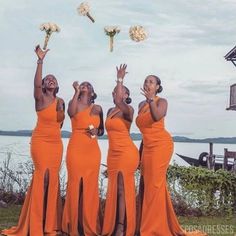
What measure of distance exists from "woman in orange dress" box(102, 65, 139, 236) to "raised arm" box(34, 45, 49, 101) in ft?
3.27

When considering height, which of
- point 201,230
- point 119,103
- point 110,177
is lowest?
point 201,230

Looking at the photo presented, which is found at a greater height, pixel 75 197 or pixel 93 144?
pixel 93 144

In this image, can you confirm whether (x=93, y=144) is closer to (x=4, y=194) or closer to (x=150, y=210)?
(x=150, y=210)

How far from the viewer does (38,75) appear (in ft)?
29.1

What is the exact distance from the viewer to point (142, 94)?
888 cm

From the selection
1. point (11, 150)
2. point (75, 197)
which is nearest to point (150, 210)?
point (75, 197)

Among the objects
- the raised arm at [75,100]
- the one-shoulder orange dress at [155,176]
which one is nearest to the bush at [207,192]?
the one-shoulder orange dress at [155,176]

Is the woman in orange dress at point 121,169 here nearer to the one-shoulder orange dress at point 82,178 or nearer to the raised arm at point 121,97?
the raised arm at point 121,97

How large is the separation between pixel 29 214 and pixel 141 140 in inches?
73.6

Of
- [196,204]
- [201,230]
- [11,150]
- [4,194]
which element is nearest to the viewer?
[201,230]

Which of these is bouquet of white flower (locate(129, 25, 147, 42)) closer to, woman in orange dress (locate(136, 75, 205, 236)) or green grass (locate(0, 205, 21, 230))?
woman in orange dress (locate(136, 75, 205, 236))

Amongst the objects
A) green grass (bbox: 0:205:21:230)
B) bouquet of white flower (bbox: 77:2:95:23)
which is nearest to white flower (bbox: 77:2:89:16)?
bouquet of white flower (bbox: 77:2:95:23)

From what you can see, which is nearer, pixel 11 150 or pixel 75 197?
pixel 75 197

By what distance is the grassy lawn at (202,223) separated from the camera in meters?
10.6
